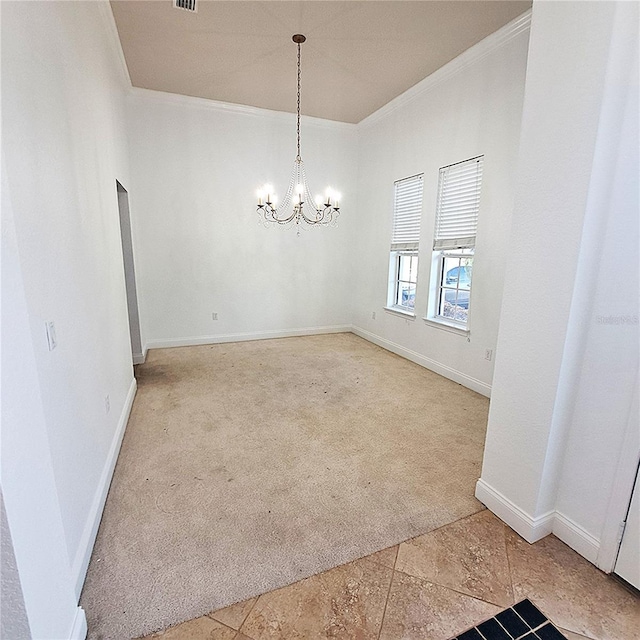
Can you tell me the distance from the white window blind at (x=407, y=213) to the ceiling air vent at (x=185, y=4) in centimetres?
270

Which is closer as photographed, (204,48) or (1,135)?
(1,135)

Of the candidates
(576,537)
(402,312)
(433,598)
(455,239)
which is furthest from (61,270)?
(402,312)

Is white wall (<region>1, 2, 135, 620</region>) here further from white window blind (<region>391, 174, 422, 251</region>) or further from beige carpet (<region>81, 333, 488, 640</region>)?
white window blind (<region>391, 174, 422, 251</region>)

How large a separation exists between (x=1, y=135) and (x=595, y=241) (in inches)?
85.7

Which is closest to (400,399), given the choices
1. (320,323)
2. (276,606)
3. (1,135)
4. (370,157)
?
(276,606)

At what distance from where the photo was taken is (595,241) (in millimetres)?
1455

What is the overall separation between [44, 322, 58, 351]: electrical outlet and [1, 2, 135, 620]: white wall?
29 millimetres

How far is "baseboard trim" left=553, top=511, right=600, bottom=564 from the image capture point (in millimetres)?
1604

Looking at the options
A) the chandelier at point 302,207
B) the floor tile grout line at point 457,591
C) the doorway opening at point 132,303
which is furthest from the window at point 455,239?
the doorway opening at point 132,303

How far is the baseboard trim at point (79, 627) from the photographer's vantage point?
3.90ft

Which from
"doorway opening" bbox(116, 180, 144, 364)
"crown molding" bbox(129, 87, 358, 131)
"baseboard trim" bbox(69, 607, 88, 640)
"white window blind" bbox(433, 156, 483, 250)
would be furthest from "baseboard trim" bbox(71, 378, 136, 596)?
"crown molding" bbox(129, 87, 358, 131)

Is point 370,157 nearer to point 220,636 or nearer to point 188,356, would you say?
point 188,356

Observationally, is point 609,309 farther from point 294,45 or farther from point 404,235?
point 294,45

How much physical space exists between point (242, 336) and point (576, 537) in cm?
443
